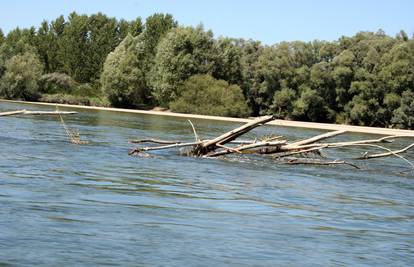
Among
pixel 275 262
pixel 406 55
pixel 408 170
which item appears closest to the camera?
pixel 275 262

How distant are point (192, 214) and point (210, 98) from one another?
78.3 m

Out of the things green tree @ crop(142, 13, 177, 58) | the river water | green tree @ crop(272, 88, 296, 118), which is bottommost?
the river water

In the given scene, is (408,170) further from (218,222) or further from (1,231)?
(1,231)

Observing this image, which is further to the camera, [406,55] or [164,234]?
[406,55]

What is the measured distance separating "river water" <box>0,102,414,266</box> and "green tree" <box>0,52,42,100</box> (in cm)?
7708

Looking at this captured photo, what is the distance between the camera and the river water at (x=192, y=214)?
10.3 m

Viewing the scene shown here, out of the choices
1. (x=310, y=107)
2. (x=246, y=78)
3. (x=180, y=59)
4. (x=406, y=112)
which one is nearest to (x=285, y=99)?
(x=310, y=107)

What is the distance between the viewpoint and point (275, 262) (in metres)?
10.2

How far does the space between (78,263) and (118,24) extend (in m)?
116

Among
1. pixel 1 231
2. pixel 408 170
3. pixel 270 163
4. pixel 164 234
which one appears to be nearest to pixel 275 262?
pixel 164 234

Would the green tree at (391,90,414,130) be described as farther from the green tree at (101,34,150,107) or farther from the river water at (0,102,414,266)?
the river water at (0,102,414,266)

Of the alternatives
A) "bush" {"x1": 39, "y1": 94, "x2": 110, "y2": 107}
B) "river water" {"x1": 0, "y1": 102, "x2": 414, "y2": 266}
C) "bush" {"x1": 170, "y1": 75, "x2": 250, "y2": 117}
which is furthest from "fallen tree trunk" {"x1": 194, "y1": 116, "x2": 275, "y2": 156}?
"bush" {"x1": 39, "y1": 94, "x2": 110, "y2": 107}

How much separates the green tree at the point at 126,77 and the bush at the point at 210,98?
9330mm

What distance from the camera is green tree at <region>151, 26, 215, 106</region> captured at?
9412cm
